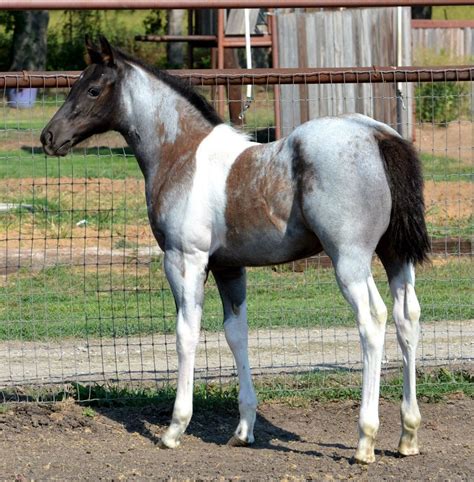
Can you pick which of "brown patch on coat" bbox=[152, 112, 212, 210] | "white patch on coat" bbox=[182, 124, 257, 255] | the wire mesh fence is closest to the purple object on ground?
the wire mesh fence

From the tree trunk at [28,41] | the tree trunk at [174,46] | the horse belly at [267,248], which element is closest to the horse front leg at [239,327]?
the horse belly at [267,248]

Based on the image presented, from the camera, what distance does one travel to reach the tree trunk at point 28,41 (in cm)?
2781

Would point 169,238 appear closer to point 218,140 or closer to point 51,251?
point 218,140

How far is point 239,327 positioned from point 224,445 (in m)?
0.67

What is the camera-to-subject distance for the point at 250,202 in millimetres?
6012

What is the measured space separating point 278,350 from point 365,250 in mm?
2990

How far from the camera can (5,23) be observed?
3478cm

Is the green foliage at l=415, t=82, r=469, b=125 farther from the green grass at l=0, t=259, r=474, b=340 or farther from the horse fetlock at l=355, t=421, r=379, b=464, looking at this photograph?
the horse fetlock at l=355, t=421, r=379, b=464

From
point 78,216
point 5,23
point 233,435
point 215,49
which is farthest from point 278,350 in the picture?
point 5,23

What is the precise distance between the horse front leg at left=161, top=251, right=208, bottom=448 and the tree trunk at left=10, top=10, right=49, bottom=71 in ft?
74.0

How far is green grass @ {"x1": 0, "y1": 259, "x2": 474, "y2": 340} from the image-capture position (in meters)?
9.04

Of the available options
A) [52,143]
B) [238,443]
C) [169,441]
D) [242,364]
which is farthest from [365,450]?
[52,143]

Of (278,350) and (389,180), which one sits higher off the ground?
(389,180)

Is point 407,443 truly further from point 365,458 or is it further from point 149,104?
point 149,104
